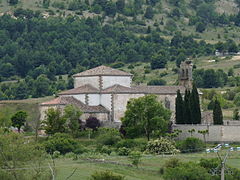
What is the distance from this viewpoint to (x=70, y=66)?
173m

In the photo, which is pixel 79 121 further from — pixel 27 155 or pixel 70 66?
pixel 70 66

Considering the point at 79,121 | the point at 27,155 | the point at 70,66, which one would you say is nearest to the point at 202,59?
the point at 70,66

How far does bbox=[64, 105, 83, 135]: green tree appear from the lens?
88125 mm

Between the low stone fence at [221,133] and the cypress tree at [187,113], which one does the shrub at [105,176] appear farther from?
the cypress tree at [187,113]

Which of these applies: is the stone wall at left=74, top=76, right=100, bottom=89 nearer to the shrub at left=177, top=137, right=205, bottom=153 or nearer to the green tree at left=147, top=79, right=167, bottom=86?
the shrub at left=177, top=137, right=205, bottom=153

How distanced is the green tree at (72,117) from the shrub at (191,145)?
10194 mm

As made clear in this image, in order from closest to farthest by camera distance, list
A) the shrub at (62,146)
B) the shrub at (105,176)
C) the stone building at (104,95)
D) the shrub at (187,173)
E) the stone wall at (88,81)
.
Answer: the shrub at (105,176)
the shrub at (187,173)
the shrub at (62,146)
the stone building at (104,95)
the stone wall at (88,81)

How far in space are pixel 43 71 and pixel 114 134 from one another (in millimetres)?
81600

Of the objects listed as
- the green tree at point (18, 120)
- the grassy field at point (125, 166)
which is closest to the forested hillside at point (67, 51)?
the green tree at point (18, 120)

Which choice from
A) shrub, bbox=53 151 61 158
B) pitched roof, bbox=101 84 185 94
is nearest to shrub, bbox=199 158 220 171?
shrub, bbox=53 151 61 158

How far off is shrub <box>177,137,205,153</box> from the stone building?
10.1 meters

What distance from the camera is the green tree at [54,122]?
8788 cm

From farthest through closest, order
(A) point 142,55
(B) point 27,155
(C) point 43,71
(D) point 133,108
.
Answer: (A) point 142,55
(C) point 43,71
(D) point 133,108
(B) point 27,155

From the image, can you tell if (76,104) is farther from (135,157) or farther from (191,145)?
(135,157)
